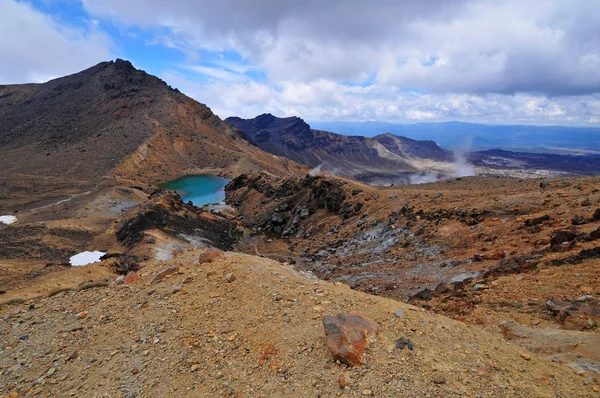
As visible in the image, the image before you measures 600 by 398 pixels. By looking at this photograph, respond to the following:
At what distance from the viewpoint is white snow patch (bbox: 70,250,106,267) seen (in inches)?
1150

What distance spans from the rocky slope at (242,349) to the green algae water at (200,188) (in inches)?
2321

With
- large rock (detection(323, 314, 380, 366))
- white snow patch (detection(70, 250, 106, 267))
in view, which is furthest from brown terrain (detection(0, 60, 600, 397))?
white snow patch (detection(70, 250, 106, 267))

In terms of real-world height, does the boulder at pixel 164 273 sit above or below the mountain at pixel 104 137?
below

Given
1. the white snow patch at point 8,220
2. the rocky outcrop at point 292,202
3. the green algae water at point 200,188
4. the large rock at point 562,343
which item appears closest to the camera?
the large rock at point 562,343

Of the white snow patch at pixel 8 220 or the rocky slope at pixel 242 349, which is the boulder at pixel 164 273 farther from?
the white snow patch at pixel 8 220

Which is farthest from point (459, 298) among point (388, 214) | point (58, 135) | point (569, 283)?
point (58, 135)

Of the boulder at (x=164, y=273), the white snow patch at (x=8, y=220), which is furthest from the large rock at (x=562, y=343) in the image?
the white snow patch at (x=8, y=220)

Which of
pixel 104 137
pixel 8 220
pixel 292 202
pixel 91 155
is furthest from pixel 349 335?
pixel 104 137

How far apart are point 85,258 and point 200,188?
5322 cm

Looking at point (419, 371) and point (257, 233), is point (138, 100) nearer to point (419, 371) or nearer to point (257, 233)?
point (257, 233)

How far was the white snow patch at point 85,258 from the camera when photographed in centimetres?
2920

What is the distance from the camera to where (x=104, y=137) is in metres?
96.9

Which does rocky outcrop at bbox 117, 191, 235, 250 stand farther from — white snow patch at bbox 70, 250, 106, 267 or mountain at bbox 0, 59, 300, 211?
mountain at bbox 0, 59, 300, 211

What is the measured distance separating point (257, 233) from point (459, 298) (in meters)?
33.9
